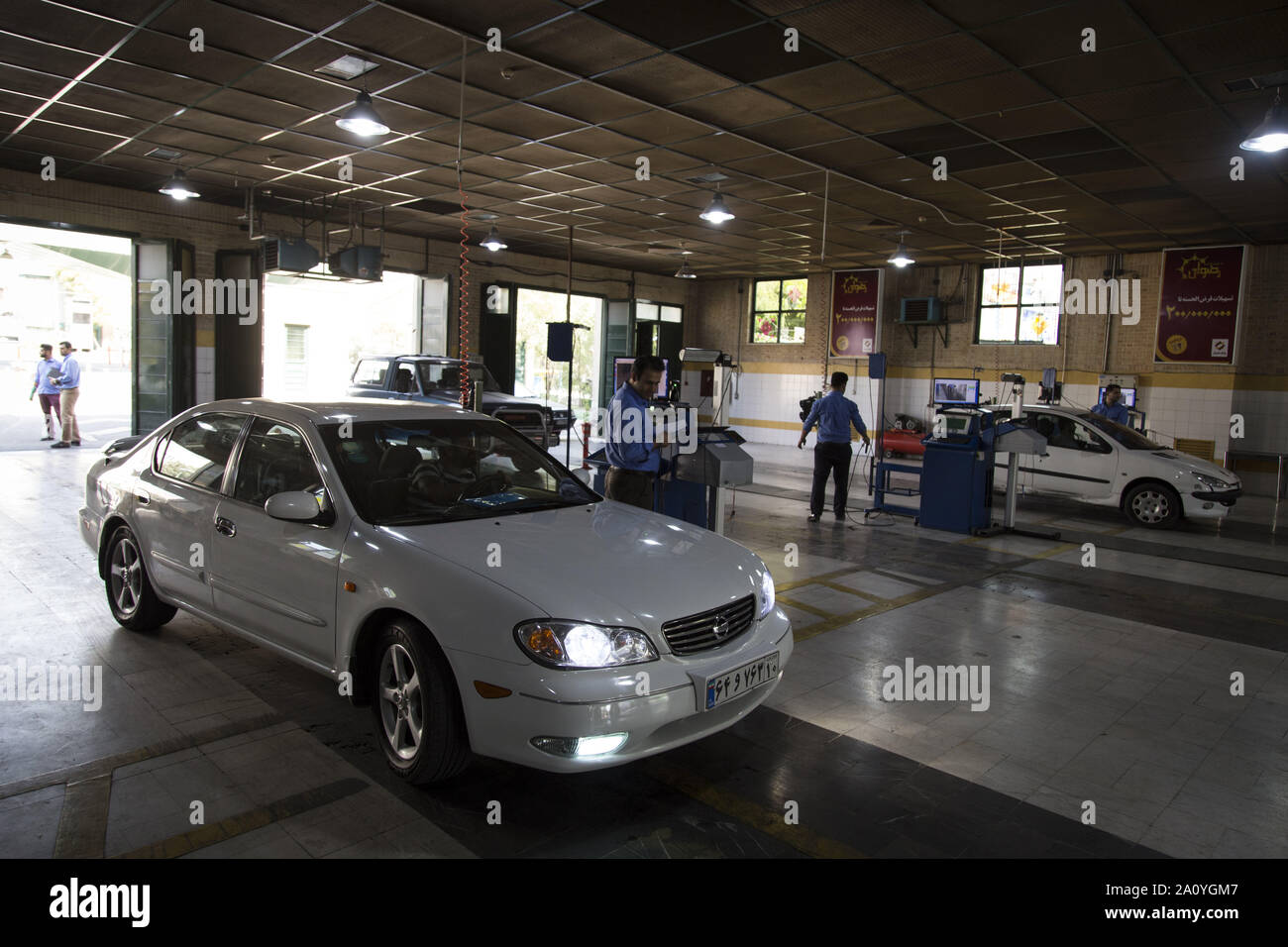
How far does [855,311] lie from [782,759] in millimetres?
17429

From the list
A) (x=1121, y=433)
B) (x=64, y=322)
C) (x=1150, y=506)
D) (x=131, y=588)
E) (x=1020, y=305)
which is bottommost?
(x=131, y=588)

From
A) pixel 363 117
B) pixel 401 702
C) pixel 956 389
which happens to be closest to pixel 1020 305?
pixel 956 389

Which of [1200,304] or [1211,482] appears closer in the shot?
[1211,482]

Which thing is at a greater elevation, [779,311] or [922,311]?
[779,311]

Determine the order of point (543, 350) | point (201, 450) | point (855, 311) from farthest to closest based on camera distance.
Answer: point (543, 350)
point (855, 311)
point (201, 450)

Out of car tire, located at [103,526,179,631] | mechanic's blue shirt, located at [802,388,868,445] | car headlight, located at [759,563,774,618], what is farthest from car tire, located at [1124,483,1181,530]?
car tire, located at [103,526,179,631]

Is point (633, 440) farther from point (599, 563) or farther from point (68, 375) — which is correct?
point (68, 375)

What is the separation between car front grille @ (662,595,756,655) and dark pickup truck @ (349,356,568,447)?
32.3 ft

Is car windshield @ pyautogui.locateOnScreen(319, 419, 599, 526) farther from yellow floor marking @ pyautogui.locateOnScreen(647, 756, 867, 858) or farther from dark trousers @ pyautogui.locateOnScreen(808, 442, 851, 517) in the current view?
dark trousers @ pyautogui.locateOnScreen(808, 442, 851, 517)

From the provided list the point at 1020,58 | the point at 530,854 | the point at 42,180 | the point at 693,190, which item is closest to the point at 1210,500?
the point at 1020,58

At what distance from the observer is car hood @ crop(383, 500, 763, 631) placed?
9.64ft

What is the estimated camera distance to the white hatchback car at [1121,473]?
1002 centimetres

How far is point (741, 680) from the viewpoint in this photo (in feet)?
10.4
